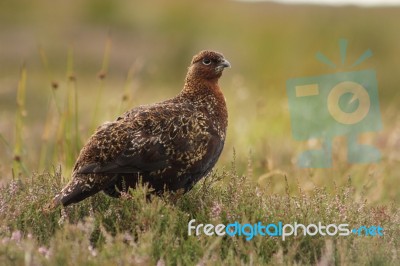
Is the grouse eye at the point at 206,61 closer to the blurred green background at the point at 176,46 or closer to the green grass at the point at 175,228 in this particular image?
the green grass at the point at 175,228

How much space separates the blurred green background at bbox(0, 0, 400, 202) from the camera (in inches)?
516

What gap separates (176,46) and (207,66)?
1268cm

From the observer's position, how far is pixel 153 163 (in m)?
4.81

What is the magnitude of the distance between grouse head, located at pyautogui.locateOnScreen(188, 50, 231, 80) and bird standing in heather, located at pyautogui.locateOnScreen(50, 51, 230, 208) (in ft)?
1.35

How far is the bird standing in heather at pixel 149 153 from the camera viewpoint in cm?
475

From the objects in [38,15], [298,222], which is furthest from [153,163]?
[38,15]

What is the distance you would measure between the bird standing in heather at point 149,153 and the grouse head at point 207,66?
0.41 metres

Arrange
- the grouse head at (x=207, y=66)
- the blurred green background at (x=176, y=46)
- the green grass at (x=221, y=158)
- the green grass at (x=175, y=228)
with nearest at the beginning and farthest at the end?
1. the green grass at (x=175, y=228)
2. the green grass at (x=221, y=158)
3. the grouse head at (x=207, y=66)
4. the blurred green background at (x=176, y=46)

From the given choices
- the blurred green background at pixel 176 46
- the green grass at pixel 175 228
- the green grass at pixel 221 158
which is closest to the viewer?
the green grass at pixel 175 228

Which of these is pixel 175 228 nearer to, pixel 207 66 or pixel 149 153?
pixel 149 153

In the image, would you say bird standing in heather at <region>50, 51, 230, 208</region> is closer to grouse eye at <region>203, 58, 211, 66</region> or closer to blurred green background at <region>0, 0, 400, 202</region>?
grouse eye at <region>203, 58, 211, 66</region>

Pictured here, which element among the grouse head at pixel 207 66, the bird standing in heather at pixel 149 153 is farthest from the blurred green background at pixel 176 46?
the bird standing in heather at pixel 149 153

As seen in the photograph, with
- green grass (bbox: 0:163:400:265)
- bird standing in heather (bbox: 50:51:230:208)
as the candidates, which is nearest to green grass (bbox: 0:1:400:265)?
green grass (bbox: 0:163:400:265)

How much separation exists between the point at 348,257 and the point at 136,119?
1628 millimetres
